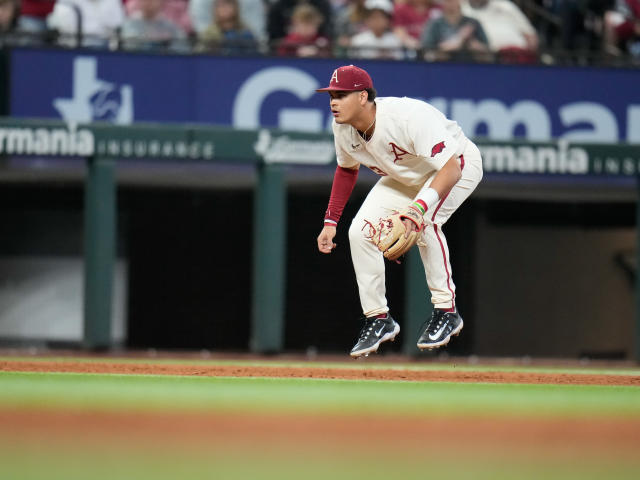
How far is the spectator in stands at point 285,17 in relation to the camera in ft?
39.2

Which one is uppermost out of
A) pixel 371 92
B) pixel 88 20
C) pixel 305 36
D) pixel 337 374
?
pixel 88 20

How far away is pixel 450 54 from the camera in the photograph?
1165 cm

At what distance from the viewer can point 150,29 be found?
11.8 metres

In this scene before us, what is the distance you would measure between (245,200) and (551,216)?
392 centimetres

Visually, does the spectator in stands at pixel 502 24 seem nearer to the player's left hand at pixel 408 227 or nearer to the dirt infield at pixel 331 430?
the player's left hand at pixel 408 227

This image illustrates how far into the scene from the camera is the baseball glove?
5977 mm

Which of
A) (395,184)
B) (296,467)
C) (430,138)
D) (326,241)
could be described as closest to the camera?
(296,467)

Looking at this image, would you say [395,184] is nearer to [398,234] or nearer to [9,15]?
[398,234]

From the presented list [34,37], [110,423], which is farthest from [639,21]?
[110,423]

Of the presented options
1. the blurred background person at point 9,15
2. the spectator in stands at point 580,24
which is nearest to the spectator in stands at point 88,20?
the blurred background person at point 9,15

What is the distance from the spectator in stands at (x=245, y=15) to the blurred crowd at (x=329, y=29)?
12 mm

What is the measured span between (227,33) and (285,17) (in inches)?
29.3

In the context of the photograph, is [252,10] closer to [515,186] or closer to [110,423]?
[515,186]

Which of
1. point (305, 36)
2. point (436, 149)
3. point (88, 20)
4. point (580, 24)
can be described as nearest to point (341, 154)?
point (436, 149)
